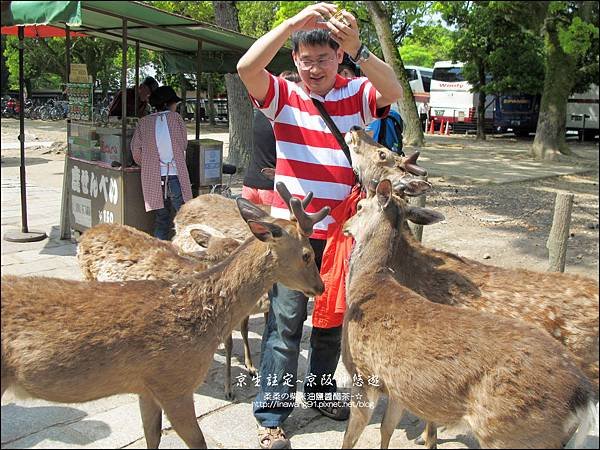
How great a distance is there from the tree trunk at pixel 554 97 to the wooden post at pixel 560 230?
41.9ft

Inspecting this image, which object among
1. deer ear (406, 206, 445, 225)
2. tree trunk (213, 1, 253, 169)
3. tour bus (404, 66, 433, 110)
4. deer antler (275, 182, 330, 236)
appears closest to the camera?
deer antler (275, 182, 330, 236)

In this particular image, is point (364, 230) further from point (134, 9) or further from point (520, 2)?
point (520, 2)

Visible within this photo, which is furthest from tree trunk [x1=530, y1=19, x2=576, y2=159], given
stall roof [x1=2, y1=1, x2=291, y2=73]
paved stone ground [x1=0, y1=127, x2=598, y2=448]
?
paved stone ground [x1=0, y1=127, x2=598, y2=448]

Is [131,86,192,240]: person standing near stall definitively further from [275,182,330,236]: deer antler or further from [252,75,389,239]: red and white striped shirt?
[275,182,330,236]: deer antler

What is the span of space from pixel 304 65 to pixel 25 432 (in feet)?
7.44

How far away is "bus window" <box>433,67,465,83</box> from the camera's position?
28516 millimetres

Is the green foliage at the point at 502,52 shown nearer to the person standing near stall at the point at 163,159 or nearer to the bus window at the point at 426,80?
the bus window at the point at 426,80

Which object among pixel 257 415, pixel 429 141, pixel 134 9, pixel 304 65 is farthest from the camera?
pixel 429 141

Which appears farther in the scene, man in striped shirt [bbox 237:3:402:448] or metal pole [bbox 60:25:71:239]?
metal pole [bbox 60:25:71:239]

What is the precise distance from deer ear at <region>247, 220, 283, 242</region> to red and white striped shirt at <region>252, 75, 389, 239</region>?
0.32 metres

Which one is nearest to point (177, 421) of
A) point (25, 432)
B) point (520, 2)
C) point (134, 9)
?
point (25, 432)

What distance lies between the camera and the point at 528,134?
2750cm

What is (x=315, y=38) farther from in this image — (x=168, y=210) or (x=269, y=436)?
(x=168, y=210)

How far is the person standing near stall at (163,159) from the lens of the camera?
6555 millimetres
